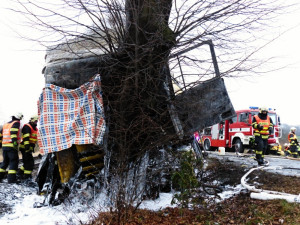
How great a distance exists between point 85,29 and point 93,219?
3.02 metres

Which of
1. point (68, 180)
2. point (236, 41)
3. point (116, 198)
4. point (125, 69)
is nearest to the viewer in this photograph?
point (116, 198)

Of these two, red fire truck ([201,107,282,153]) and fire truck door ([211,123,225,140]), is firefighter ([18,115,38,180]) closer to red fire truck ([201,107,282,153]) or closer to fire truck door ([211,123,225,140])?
red fire truck ([201,107,282,153])


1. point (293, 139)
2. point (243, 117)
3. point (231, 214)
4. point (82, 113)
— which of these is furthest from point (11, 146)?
point (293, 139)

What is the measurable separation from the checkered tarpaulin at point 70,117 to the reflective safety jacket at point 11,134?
2.21 meters

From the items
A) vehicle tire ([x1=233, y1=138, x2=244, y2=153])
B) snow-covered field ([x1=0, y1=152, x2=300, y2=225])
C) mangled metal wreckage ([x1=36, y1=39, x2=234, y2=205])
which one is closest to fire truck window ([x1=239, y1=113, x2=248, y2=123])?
vehicle tire ([x1=233, y1=138, x2=244, y2=153])

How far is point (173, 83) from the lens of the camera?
16.9 ft

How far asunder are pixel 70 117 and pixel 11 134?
259 centimetres

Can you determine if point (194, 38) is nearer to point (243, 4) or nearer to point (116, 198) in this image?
point (243, 4)

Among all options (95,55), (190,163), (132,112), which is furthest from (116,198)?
(95,55)

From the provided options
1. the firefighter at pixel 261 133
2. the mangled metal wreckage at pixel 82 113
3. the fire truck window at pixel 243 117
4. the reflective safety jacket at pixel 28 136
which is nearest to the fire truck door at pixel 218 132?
the fire truck window at pixel 243 117

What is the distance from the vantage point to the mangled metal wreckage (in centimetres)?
504

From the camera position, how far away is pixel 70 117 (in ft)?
17.4

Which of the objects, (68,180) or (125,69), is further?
(68,180)

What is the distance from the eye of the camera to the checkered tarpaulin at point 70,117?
511cm
